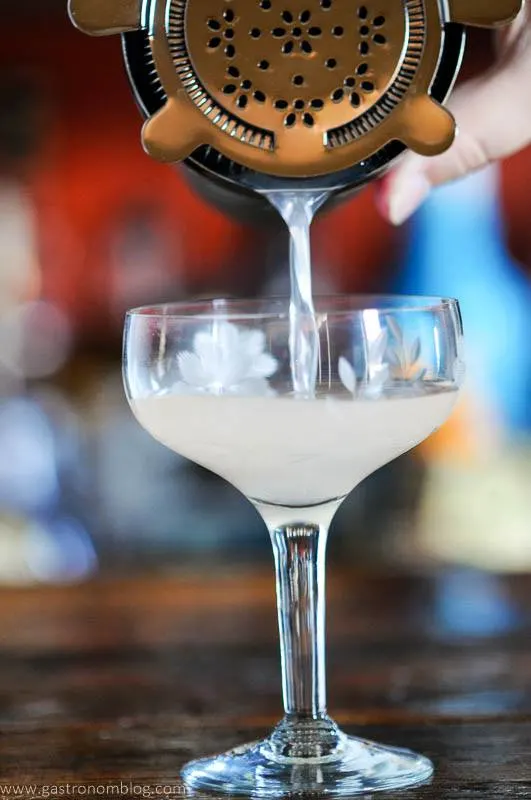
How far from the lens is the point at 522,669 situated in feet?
2.81

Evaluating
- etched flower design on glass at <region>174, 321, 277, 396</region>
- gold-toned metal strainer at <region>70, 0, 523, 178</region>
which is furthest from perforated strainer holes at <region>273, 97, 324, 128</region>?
etched flower design on glass at <region>174, 321, 277, 396</region>

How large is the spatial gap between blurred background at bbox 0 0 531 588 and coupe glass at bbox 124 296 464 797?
1398mm

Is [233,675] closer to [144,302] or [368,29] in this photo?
[368,29]

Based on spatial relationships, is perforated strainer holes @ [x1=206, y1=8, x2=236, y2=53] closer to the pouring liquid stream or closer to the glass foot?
the pouring liquid stream

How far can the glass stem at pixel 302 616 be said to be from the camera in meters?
0.68

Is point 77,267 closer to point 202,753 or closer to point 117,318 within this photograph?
point 117,318

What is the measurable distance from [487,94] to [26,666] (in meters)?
0.50

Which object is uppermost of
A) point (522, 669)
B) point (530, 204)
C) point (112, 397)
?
point (530, 204)

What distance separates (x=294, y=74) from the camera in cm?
65

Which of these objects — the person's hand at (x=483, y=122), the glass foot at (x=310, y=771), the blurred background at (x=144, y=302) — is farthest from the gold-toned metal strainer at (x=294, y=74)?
the blurred background at (x=144, y=302)

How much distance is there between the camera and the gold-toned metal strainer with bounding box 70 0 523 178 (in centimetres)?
65

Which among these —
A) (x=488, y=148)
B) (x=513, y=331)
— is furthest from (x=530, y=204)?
(x=488, y=148)

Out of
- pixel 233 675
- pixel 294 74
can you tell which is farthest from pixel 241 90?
pixel 233 675

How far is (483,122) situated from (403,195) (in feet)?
0.23
